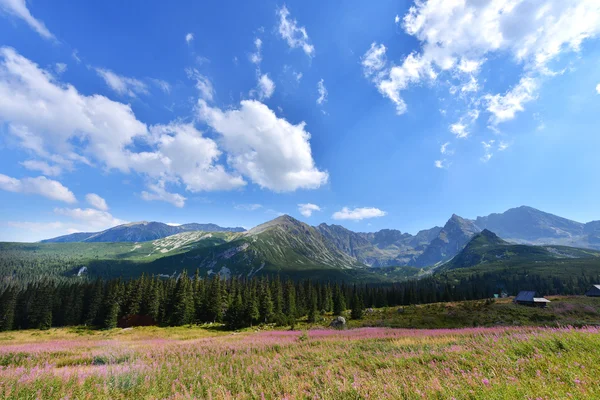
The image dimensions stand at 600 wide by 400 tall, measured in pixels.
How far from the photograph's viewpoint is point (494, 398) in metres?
4.64

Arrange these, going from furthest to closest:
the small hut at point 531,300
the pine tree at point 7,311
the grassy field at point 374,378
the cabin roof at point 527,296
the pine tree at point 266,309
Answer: the pine tree at point 7,311 < the pine tree at point 266,309 < the cabin roof at point 527,296 < the small hut at point 531,300 < the grassy field at point 374,378

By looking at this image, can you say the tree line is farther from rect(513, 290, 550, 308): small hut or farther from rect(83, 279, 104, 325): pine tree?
rect(513, 290, 550, 308): small hut

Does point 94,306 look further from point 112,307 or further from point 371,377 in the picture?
point 371,377

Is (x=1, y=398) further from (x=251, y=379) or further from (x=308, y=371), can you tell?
(x=308, y=371)

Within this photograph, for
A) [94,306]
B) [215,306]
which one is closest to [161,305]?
[215,306]

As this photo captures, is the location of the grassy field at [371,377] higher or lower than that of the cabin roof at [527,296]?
higher

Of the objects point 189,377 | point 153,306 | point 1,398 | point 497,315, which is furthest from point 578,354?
point 153,306

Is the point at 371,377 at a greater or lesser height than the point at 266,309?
greater

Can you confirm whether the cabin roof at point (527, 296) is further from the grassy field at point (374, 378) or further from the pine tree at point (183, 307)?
the pine tree at point (183, 307)

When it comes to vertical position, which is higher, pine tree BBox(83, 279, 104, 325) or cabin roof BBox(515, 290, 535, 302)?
cabin roof BBox(515, 290, 535, 302)

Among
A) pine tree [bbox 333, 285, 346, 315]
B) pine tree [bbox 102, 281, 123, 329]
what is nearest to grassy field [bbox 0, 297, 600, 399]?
pine tree [bbox 102, 281, 123, 329]

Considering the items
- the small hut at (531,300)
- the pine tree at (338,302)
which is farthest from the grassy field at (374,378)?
the pine tree at (338,302)

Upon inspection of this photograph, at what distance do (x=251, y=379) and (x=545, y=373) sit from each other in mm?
8544

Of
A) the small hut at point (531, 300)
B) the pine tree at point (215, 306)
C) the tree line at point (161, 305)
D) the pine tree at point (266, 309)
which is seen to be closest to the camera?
the small hut at point (531, 300)
